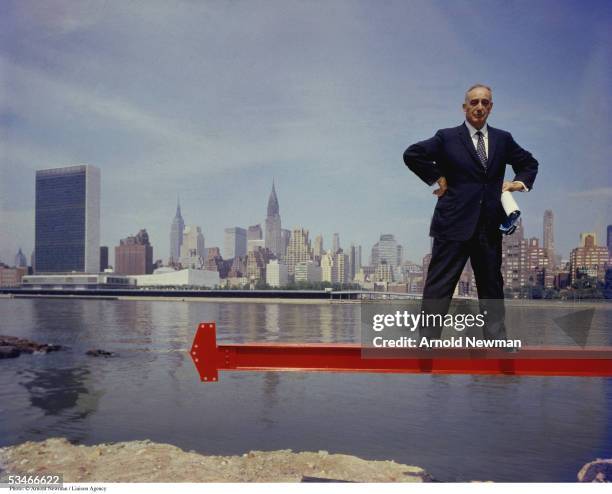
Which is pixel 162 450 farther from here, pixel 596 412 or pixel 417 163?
pixel 596 412

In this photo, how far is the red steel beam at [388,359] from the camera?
344 centimetres

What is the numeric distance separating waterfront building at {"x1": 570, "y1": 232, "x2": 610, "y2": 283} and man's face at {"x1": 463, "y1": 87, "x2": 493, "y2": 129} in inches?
57.2

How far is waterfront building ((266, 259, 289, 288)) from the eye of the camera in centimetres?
943

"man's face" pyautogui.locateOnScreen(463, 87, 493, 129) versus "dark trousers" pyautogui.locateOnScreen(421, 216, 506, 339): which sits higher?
"man's face" pyautogui.locateOnScreen(463, 87, 493, 129)

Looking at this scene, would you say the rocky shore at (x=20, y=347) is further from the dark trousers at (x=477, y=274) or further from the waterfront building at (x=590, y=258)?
the waterfront building at (x=590, y=258)

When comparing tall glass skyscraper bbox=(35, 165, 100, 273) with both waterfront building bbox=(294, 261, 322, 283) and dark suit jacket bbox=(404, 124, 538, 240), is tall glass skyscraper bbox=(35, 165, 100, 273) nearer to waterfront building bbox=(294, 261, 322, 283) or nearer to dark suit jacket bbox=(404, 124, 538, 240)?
waterfront building bbox=(294, 261, 322, 283)

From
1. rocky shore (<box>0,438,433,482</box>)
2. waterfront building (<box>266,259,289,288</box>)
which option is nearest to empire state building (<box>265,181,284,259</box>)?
waterfront building (<box>266,259,289,288</box>)

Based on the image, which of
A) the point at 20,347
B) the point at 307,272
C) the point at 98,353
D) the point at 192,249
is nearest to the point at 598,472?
the point at 307,272

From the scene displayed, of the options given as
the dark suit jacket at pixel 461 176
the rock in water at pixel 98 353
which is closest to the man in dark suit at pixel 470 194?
the dark suit jacket at pixel 461 176

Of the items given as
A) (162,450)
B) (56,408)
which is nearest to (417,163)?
(162,450)

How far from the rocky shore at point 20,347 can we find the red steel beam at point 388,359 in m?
19.7

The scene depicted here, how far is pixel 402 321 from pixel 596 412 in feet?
32.8

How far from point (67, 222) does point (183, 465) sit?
605 cm

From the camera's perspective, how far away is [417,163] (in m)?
3.62
